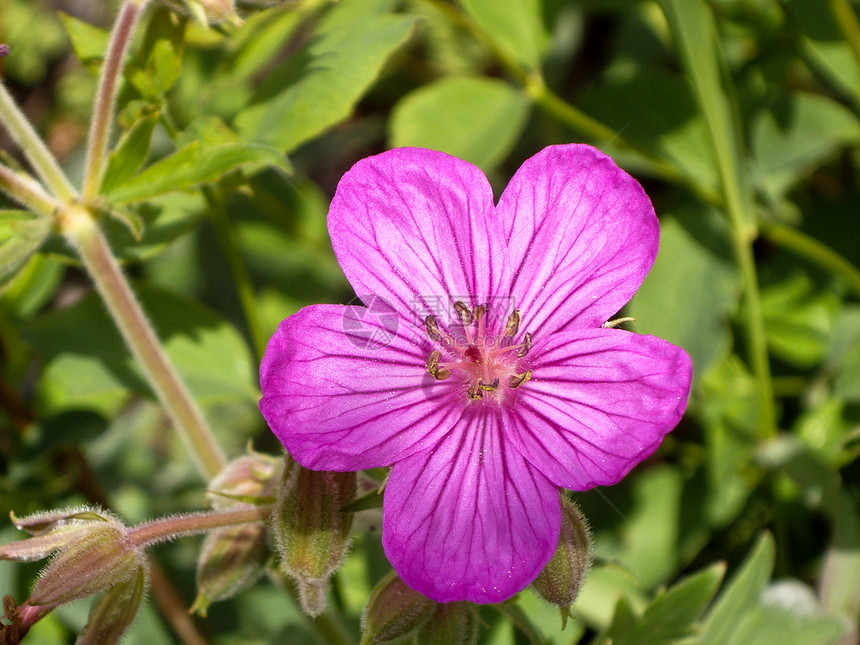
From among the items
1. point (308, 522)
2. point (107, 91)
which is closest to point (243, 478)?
point (308, 522)

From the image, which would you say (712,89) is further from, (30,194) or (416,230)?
(30,194)

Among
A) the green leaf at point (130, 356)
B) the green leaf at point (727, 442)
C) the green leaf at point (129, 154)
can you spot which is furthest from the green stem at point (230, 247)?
the green leaf at point (727, 442)

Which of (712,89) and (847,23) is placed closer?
(712,89)

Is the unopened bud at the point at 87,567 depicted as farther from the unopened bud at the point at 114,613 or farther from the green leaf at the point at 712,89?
the green leaf at the point at 712,89

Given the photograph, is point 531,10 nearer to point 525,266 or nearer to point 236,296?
point 525,266

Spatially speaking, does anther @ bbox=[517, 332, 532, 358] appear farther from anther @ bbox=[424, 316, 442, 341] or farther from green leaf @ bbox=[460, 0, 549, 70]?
green leaf @ bbox=[460, 0, 549, 70]

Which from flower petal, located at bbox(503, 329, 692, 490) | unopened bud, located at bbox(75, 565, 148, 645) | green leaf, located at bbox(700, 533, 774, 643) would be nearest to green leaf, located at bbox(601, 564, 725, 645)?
green leaf, located at bbox(700, 533, 774, 643)

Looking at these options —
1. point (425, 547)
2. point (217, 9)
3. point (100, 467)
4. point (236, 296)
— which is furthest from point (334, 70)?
point (100, 467)
